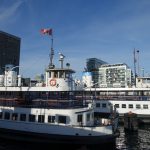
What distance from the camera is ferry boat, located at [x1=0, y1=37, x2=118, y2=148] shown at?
80.4 ft

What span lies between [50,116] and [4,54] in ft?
598

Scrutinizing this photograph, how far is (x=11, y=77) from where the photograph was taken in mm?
36375

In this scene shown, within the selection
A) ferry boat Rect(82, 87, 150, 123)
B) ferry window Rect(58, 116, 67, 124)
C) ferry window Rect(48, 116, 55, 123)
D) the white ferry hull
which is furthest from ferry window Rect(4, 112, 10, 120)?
ferry boat Rect(82, 87, 150, 123)

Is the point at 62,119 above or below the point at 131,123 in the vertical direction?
above

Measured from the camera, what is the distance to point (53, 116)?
26047 millimetres

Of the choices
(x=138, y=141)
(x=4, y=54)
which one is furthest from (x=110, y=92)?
(x=4, y=54)

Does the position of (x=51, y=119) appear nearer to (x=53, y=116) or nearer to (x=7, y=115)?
(x=53, y=116)

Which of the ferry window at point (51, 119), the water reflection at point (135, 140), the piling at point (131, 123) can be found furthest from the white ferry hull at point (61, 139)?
the piling at point (131, 123)

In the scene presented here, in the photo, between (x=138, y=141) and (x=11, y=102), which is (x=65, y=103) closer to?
(x=11, y=102)

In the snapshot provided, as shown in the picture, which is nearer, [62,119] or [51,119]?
[62,119]

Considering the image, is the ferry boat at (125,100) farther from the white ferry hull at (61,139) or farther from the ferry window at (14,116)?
the ferry window at (14,116)

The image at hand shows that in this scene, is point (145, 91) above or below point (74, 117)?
above

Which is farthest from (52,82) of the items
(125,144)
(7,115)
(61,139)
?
(125,144)

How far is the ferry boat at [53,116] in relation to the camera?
24516mm
